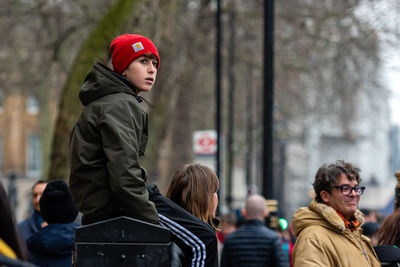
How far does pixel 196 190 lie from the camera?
4.69 metres

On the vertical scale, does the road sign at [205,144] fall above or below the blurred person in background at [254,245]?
A: above

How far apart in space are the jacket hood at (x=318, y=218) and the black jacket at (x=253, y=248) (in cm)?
251

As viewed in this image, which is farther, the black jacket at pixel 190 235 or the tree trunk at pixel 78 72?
the tree trunk at pixel 78 72

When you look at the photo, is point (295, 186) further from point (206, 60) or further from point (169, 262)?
point (169, 262)

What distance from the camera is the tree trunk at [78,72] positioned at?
37.1 ft

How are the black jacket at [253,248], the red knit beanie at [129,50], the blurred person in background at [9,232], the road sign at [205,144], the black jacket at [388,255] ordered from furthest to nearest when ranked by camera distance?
the road sign at [205,144] < the black jacket at [253,248] < the black jacket at [388,255] < the red knit beanie at [129,50] < the blurred person in background at [9,232]

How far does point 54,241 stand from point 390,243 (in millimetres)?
2486

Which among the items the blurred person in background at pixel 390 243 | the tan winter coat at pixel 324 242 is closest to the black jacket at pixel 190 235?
the tan winter coat at pixel 324 242

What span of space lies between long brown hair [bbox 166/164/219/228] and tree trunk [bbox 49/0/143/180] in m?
6.68

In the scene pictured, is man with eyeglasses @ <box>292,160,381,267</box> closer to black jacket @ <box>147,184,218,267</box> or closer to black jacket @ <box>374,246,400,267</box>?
black jacket @ <box>374,246,400,267</box>

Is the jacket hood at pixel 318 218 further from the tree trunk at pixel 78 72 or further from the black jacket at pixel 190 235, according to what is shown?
the tree trunk at pixel 78 72

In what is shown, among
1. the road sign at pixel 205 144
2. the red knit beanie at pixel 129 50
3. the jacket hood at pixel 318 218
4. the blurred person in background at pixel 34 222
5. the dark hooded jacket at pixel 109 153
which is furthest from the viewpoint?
the road sign at pixel 205 144

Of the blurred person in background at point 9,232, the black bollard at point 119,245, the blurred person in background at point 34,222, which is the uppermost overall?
the blurred person in background at point 9,232

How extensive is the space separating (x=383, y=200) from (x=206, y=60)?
144 ft
